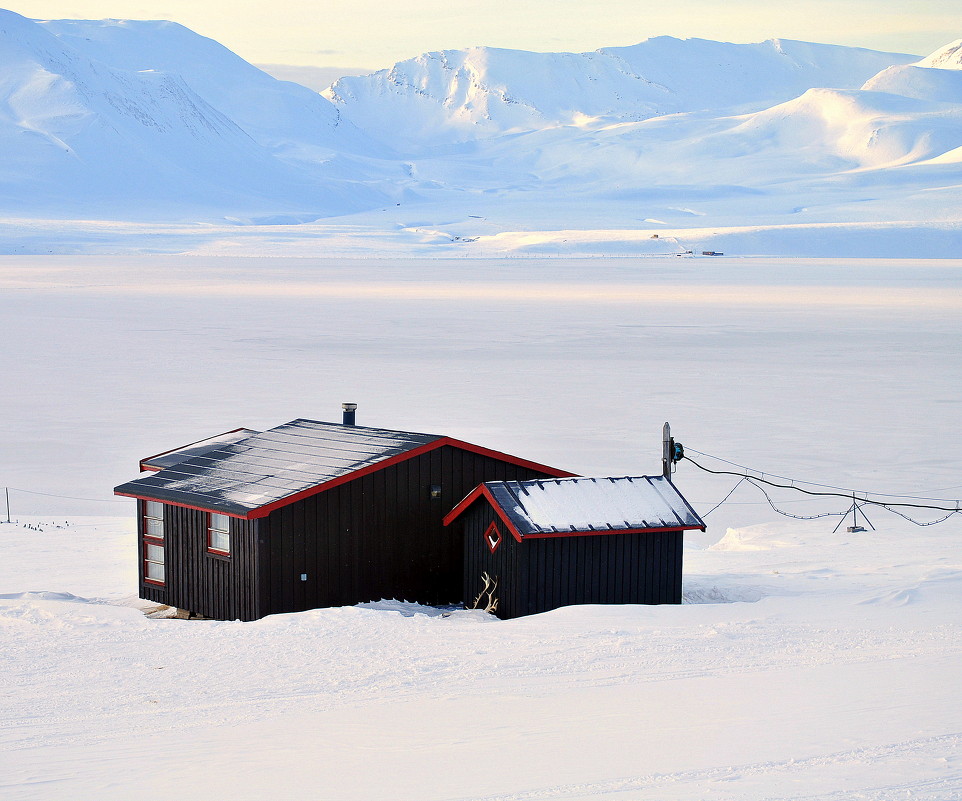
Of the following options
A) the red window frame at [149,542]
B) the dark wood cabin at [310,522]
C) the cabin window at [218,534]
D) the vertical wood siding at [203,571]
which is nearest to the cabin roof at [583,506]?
the dark wood cabin at [310,522]

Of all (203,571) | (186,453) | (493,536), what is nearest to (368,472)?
(493,536)

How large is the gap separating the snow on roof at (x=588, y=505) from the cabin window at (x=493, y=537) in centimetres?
34

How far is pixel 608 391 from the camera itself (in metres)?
32.2

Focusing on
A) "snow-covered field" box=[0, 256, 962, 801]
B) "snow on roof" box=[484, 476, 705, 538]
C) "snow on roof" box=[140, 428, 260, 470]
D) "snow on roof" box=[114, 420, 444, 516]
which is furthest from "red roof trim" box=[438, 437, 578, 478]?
"snow on roof" box=[140, 428, 260, 470]

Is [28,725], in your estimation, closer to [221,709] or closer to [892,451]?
[221,709]

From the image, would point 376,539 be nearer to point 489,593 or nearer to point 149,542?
point 489,593

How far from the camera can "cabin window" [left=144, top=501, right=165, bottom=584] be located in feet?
45.2

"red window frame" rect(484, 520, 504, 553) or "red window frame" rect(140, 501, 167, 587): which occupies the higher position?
"red window frame" rect(484, 520, 504, 553)

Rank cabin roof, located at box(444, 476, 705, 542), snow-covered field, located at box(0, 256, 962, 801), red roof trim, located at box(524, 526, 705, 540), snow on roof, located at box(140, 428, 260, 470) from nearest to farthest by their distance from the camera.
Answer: snow-covered field, located at box(0, 256, 962, 801)
red roof trim, located at box(524, 526, 705, 540)
cabin roof, located at box(444, 476, 705, 542)
snow on roof, located at box(140, 428, 260, 470)

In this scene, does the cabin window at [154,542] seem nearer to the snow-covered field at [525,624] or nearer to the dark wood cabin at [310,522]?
the dark wood cabin at [310,522]

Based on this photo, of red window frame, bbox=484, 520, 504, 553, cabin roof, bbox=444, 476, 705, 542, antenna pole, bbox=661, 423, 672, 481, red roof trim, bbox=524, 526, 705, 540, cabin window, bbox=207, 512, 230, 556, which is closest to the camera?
red roof trim, bbox=524, 526, 705, 540

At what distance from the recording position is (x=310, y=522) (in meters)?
12.7

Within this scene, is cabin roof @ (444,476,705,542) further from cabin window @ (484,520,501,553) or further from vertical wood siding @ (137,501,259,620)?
vertical wood siding @ (137,501,259,620)

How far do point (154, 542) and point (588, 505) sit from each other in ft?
14.6
